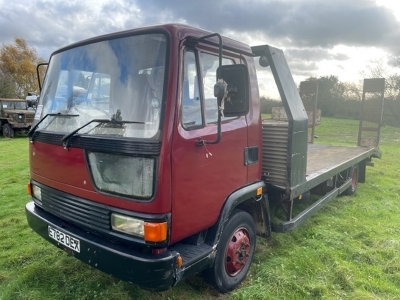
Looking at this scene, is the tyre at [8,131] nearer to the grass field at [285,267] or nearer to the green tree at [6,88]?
the grass field at [285,267]

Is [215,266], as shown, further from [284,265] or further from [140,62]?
[140,62]

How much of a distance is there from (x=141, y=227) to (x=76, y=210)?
0.67 meters

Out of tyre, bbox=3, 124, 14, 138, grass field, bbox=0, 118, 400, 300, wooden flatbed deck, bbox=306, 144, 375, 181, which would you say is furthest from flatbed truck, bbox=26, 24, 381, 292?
tyre, bbox=3, 124, 14, 138

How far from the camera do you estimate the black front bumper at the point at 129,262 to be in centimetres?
212

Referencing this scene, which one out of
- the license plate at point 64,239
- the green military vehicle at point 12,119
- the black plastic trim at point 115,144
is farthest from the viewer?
the green military vehicle at point 12,119

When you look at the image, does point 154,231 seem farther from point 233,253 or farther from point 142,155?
point 233,253

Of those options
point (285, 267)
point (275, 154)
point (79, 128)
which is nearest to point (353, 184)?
point (285, 267)

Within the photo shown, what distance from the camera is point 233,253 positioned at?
2920 millimetres

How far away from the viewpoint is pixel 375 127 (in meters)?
7.25

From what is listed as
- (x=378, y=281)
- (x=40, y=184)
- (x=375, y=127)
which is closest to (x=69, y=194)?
(x=40, y=184)

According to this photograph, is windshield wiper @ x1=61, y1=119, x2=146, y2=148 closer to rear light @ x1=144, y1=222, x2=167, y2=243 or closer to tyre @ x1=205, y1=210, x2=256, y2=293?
rear light @ x1=144, y1=222, x2=167, y2=243

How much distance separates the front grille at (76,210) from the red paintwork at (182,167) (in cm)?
6

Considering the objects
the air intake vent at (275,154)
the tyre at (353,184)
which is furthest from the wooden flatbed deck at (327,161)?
the air intake vent at (275,154)

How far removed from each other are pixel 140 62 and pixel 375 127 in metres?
6.67
